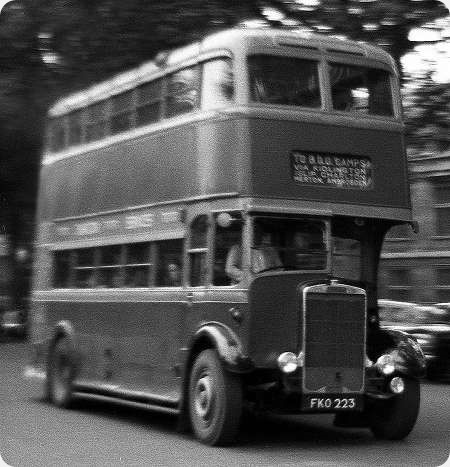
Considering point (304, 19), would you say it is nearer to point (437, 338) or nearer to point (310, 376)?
point (437, 338)

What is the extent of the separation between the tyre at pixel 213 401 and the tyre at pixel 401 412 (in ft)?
5.89

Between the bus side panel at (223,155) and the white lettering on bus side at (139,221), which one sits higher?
the bus side panel at (223,155)

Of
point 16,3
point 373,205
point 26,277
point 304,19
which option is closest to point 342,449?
point 373,205

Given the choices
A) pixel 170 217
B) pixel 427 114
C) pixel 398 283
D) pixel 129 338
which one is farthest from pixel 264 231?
pixel 398 283

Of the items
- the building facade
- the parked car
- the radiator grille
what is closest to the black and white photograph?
the radiator grille

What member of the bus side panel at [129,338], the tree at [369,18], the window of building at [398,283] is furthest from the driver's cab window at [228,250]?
the window of building at [398,283]

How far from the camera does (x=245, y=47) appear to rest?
38.5 ft

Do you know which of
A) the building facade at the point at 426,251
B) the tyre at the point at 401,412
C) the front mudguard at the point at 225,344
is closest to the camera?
the front mudguard at the point at 225,344

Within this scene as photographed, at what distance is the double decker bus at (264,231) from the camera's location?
37.5 ft

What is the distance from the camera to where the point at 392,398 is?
12047 mm

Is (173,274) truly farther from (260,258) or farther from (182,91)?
(182,91)

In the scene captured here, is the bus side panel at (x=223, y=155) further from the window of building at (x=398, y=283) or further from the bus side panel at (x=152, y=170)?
the window of building at (x=398, y=283)

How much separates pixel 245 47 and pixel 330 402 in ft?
11.6

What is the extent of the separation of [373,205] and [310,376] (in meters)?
1.99
